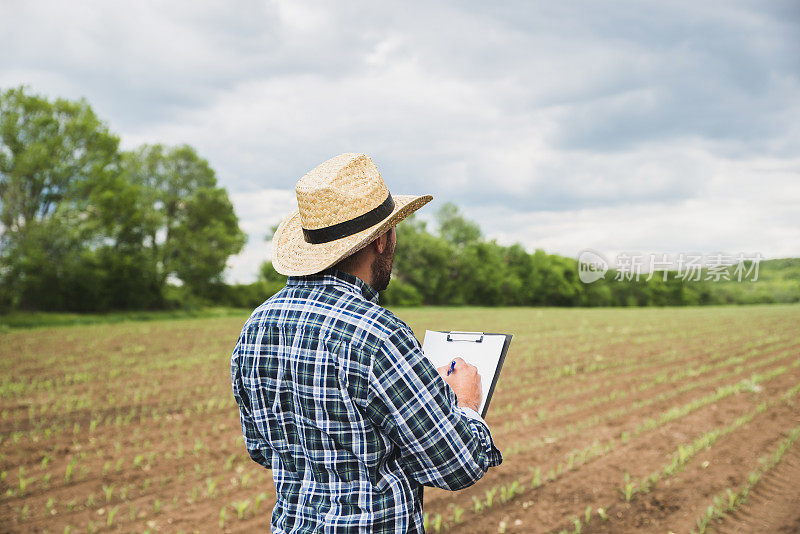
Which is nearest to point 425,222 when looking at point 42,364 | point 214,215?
point 214,215

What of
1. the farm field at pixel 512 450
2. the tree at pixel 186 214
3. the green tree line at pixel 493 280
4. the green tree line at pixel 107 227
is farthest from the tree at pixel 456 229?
the farm field at pixel 512 450

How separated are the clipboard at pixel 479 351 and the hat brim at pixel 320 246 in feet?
1.44

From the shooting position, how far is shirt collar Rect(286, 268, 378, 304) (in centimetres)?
162

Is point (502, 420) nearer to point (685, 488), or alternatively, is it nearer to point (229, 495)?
point (685, 488)

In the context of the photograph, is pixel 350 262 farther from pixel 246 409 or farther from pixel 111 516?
pixel 111 516

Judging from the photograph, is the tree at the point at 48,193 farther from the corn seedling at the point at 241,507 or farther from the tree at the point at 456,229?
the tree at the point at 456,229

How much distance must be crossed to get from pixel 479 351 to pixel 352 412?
57 centimetres

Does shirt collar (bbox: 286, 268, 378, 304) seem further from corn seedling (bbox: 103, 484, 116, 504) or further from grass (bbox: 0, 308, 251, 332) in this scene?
grass (bbox: 0, 308, 251, 332)

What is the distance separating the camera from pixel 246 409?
1.78 metres

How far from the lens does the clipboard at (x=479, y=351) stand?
1.82 meters

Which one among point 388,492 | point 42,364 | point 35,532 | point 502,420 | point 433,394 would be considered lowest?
point 42,364

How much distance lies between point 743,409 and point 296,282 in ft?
28.0

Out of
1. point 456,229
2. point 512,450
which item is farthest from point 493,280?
point 512,450

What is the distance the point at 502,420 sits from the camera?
747cm
